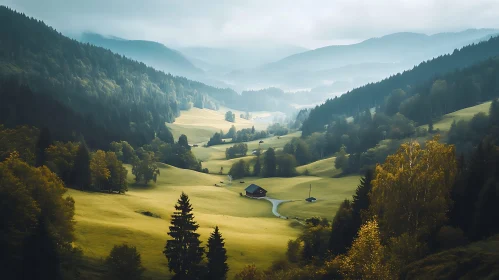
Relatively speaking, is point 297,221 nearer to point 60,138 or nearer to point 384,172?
point 384,172

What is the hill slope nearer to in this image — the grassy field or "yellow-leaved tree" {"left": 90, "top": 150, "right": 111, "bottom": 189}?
the grassy field

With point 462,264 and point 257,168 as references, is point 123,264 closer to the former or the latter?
point 462,264

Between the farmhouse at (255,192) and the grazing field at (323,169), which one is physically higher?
the grazing field at (323,169)

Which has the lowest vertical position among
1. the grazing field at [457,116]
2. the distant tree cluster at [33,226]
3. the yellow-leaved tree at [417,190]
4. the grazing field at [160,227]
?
the grazing field at [160,227]

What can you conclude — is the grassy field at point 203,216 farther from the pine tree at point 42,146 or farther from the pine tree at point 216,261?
the pine tree at point 42,146

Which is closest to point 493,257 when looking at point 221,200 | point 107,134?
point 221,200

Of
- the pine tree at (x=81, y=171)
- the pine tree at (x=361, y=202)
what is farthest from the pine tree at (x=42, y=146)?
the pine tree at (x=361, y=202)

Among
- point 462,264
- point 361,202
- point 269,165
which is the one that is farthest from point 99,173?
point 269,165
